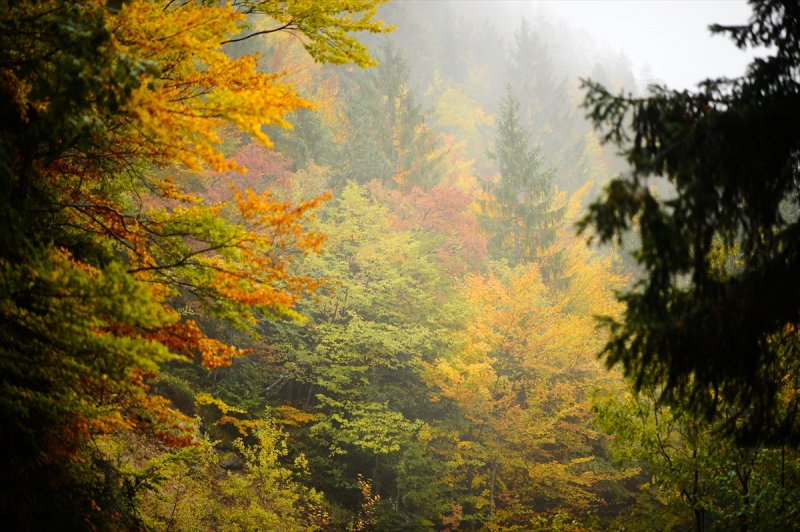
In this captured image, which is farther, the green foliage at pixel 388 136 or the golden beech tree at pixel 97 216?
the green foliage at pixel 388 136

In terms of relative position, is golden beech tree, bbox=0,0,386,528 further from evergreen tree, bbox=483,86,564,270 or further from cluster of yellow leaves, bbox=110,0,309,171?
evergreen tree, bbox=483,86,564,270

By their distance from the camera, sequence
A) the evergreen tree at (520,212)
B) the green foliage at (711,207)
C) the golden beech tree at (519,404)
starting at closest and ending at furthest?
1. the green foliage at (711,207)
2. the golden beech tree at (519,404)
3. the evergreen tree at (520,212)

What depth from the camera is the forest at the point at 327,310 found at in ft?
11.1

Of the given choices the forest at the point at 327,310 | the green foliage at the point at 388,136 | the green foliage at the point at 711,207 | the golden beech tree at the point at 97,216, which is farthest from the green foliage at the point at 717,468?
the green foliage at the point at 388,136

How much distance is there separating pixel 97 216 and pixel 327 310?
36.2ft

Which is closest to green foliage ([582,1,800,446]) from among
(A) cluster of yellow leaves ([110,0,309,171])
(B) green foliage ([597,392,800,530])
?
(B) green foliage ([597,392,800,530])

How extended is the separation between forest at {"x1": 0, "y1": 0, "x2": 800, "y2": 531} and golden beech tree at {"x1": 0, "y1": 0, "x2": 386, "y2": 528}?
0.03 m

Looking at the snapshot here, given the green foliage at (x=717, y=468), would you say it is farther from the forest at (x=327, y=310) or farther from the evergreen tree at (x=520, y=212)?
the evergreen tree at (x=520, y=212)

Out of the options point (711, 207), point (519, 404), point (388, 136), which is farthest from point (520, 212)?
point (711, 207)

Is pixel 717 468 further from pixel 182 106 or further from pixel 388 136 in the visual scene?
pixel 388 136

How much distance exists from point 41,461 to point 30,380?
2.88ft

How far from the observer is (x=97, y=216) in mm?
5285

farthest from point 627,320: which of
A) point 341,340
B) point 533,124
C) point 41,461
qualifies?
point 533,124

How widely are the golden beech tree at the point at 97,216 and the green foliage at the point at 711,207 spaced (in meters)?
3.07
